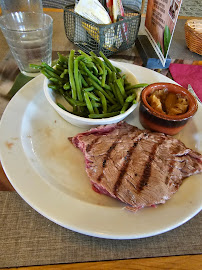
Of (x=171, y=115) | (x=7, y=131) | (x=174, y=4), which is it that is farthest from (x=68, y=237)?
(x=174, y=4)

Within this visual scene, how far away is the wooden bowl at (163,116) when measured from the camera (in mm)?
1379

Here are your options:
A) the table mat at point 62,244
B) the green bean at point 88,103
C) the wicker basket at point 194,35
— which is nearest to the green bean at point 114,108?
the green bean at point 88,103

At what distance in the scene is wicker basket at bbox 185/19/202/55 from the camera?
7.70ft

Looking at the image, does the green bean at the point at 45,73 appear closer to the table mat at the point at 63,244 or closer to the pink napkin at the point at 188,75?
the table mat at the point at 63,244

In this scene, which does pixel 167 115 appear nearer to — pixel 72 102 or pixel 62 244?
pixel 72 102

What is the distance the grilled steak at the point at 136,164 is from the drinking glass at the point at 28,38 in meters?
1.09

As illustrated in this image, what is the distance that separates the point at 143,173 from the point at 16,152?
77 centimetres

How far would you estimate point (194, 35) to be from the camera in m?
2.38

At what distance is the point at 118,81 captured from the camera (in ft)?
5.06

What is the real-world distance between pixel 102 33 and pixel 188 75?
983 millimetres

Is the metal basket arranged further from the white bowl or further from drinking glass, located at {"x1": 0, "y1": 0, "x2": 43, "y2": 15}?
the white bowl

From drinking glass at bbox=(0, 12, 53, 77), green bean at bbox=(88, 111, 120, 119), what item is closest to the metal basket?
drinking glass at bbox=(0, 12, 53, 77)

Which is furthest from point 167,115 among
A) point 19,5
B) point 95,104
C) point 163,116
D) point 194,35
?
point 19,5

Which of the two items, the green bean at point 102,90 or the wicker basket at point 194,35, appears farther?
the wicker basket at point 194,35
